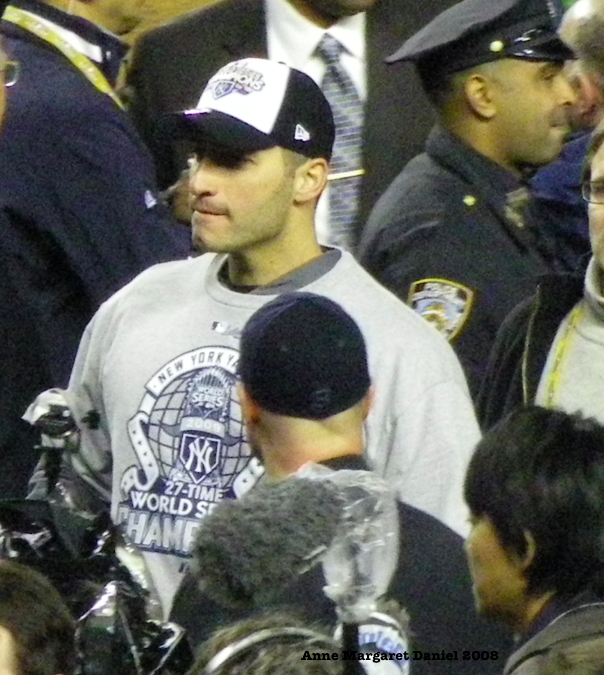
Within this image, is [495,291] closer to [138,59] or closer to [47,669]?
[138,59]

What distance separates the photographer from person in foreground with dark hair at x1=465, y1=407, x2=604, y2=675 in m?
2.10

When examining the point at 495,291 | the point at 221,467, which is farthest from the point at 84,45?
the point at 221,467

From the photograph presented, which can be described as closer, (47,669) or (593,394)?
(47,669)

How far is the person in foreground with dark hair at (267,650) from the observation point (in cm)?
158

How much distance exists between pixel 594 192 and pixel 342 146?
111 cm

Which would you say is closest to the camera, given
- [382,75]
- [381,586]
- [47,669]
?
[381,586]

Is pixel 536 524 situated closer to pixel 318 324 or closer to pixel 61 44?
pixel 318 324

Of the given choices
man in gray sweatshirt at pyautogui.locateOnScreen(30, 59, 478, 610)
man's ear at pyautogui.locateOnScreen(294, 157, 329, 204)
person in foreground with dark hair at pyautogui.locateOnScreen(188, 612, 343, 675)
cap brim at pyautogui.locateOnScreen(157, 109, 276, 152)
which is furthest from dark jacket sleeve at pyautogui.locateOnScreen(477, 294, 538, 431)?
person in foreground with dark hair at pyautogui.locateOnScreen(188, 612, 343, 675)

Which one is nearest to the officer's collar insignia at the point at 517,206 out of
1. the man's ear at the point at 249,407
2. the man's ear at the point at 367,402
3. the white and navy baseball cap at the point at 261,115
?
the white and navy baseball cap at the point at 261,115

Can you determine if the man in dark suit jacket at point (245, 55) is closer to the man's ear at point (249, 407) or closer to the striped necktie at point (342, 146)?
the striped necktie at point (342, 146)

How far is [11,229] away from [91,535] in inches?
41.6

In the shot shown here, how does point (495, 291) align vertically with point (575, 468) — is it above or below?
below

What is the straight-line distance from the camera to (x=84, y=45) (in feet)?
11.1

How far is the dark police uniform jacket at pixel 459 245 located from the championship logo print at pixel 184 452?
2.00 feet
